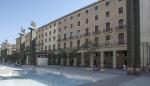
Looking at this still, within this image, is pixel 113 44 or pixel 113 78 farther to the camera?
pixel 113 44

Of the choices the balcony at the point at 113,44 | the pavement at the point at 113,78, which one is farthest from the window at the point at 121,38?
the pavement at the point at 113,78

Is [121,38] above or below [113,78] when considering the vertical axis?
above

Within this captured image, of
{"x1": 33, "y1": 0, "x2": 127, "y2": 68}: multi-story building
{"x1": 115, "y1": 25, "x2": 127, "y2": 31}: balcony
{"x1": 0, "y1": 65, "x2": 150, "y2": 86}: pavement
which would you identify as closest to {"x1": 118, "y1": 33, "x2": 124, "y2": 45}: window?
{"x1": 33, "y1": 0, "x2": 127, "y2": 68}: multi-story building

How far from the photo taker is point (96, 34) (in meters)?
59.2

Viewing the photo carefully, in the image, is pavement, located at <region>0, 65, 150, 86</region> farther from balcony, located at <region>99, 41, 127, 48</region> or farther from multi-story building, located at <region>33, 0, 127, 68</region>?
multi-story building, located at <region>33, 0, 127, 68</region>

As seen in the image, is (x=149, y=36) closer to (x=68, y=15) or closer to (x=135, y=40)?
(x=135, y=40)

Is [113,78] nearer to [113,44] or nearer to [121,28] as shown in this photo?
[121,28]

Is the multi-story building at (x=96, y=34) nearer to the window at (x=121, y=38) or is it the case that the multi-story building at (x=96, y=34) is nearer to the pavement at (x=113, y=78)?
the window at (x=121, y=38)

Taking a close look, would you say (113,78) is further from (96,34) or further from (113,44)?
(96,34)

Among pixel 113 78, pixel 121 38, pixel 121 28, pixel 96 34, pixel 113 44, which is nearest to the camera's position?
pixel 113 78

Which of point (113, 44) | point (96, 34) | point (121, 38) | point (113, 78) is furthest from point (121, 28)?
point (113, 78)

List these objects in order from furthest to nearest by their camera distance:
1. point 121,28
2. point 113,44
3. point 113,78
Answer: point 113,44, point 121,28, point 113,78

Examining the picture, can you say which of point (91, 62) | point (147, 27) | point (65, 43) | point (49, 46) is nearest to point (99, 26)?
point (91, 62)

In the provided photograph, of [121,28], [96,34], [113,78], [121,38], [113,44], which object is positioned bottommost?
[113,78]
